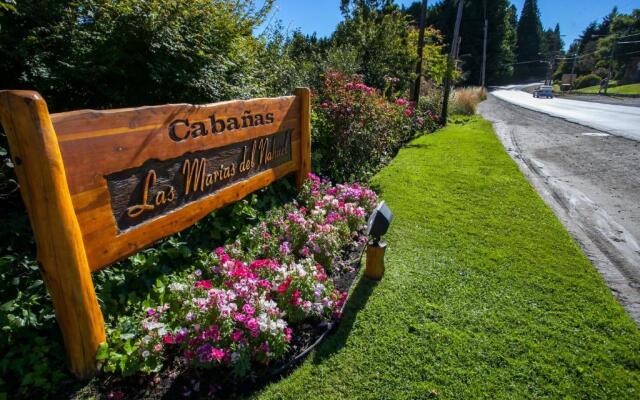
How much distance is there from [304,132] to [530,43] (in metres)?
107

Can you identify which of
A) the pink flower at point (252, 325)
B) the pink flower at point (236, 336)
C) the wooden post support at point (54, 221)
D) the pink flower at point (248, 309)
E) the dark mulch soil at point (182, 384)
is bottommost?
the dark mulch soil at point (182, 384)

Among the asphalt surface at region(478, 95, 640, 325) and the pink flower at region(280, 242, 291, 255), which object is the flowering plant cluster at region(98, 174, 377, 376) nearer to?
the pink flower at region(280, 242, 291, 255)

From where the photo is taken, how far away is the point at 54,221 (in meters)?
1.86

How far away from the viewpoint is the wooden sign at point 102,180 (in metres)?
1.81

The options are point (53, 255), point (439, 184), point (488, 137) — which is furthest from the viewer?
point (488, 137)

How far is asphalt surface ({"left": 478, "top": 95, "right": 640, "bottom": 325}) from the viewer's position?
3.87 meters

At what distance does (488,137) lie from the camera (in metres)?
11.1

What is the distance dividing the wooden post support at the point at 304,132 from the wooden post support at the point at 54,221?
313 centimetres

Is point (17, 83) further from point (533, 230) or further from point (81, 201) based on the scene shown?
point (533, 230)

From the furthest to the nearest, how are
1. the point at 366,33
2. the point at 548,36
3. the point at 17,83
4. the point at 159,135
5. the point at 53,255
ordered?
the point at 548,36 → the point at 366,33 → the point at 17,83 → the point at 159,135 → the point at 53,255

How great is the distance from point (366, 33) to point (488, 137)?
6806 mm

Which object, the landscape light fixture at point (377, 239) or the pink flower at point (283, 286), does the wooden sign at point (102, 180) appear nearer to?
the pink flower at point (283, 286)

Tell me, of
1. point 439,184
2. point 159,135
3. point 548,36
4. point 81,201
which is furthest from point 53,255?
point 548,36

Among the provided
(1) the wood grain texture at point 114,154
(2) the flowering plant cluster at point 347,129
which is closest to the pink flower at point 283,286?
(1) the wood grain texture at point 114,154
